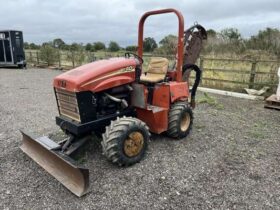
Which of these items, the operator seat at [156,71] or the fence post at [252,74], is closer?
the operator seat at [156,71]

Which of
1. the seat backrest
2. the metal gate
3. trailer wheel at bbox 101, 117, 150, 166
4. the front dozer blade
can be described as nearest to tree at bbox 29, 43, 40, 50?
the metal gate

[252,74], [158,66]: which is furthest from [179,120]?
[252,74]

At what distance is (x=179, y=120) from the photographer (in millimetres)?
3904

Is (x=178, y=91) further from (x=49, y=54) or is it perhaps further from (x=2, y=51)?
(x=49, y=54)

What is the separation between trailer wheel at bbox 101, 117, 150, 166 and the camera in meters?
3.02

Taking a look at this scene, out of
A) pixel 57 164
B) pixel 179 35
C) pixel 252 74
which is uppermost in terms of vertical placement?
pixel 179 35

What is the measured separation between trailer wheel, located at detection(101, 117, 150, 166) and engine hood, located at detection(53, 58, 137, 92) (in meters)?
0.50

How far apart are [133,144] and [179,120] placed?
1.00 m

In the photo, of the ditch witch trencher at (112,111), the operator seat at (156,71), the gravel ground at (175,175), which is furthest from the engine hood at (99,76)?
the gravel ground at (175,175)

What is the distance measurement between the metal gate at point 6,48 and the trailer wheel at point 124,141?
14.2 metres

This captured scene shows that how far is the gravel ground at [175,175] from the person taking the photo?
262cm

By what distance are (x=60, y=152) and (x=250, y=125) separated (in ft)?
11.5

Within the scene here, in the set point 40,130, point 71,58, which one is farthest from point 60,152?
Result: point 71,58

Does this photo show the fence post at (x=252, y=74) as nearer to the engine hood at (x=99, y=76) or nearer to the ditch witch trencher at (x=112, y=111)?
the ditch witch trencher at (x=112, y=111)
